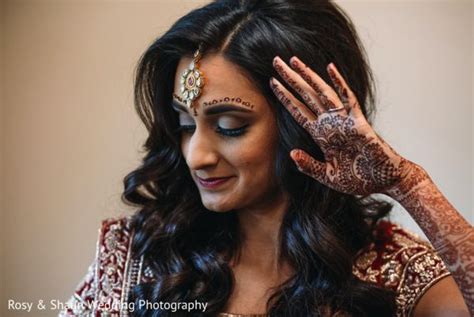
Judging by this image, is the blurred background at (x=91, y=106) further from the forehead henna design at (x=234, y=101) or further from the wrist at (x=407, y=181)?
the wrist at (x=407, y=181)

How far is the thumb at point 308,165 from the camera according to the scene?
36.2 inches

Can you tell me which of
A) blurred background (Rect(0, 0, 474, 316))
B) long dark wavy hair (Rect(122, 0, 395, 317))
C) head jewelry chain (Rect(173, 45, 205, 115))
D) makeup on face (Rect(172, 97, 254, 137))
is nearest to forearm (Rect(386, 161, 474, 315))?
long dark wavy hair (Rect(122, 0, 395, 317))

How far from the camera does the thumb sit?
919mm

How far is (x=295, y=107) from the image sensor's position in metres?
0.96

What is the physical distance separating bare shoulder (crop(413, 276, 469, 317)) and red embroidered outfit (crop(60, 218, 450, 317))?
1cm

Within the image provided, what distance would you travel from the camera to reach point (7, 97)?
5.51 feet

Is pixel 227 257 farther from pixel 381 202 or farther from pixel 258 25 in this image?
pixel 258 25

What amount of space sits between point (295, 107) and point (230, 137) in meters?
0.19

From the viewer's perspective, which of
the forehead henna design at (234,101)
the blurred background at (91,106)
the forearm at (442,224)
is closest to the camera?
the forearm at (442,224)


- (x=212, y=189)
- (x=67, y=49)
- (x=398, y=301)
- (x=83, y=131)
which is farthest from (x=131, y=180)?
(x=398, y=301)

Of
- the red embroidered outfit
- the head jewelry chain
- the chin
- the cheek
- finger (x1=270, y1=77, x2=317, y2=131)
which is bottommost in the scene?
the red embroidered outfit

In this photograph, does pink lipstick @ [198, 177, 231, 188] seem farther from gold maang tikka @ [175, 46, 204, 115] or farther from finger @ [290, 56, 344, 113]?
finger @ [290, 56, 344, 113]

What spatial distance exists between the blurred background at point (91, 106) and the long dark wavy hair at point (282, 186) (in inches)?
16.3

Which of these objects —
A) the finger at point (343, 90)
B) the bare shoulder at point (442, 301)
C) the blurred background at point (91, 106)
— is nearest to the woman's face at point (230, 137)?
the finger at point (343, 90)
